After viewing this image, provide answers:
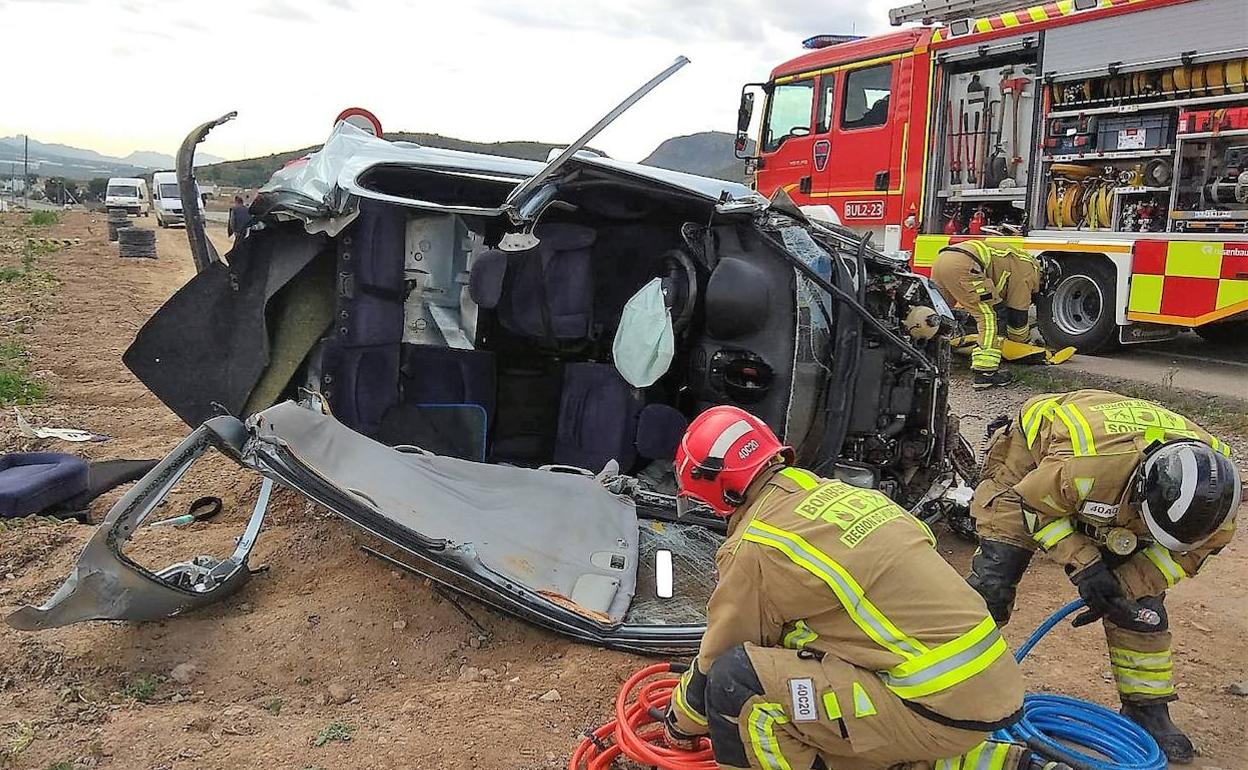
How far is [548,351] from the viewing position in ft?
15.4

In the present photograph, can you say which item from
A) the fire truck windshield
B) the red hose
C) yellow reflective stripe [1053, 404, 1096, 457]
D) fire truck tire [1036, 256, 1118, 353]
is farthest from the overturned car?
the fire truck windshield

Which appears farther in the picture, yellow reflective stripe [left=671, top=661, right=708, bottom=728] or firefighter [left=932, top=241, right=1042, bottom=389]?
firefighter [left=932, top=241, right=1042, bottom=389]

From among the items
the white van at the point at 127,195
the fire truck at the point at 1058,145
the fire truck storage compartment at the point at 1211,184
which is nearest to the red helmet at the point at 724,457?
the fire truck at the point at 1058,145

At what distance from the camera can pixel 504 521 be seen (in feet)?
12.3

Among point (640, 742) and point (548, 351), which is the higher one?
point (548, 351)

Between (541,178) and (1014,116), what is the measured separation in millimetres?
6329

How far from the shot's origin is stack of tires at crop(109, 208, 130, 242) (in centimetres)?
2562

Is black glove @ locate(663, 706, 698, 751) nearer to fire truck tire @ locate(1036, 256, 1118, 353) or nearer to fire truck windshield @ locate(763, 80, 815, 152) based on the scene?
fire truck tire @ locate(1036, 256, 1118, 353)

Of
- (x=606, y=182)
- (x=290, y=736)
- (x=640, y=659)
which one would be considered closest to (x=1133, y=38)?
(x=606, y=182)

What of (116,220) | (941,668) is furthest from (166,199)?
(941,668)

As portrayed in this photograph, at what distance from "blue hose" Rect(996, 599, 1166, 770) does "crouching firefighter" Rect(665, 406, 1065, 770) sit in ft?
1.32

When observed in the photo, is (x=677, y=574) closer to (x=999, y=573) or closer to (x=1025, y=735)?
(x=999, y=573)

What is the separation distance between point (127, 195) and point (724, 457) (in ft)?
112

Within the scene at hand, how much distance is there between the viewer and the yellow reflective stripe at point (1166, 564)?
119 inches
